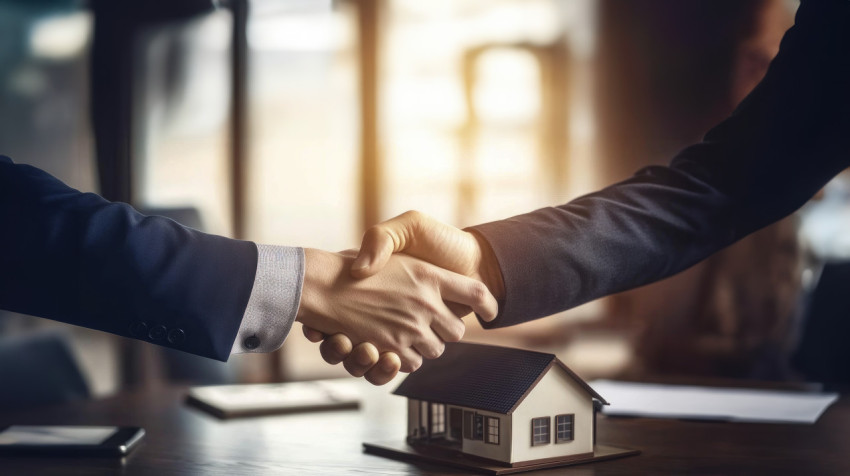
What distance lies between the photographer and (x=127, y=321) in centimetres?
101

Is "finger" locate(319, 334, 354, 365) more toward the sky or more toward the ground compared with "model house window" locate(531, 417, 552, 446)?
more toward the sky

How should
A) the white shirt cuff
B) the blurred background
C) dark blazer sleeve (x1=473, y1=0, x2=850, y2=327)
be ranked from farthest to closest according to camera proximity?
1. the blurred background
2. dark blazer sleeve (x1=473, y1=0, x2=850, y2=327)
3. the white shirt cuff

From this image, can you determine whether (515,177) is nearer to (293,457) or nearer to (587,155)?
(587,155)

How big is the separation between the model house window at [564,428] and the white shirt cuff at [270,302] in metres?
0.38

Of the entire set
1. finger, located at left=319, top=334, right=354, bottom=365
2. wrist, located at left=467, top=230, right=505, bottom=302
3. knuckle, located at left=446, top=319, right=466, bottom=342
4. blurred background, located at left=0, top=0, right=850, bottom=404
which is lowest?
finger, located at left=319, top=334, right=354, bottom=365

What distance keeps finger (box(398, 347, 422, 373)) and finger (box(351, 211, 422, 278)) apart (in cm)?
11

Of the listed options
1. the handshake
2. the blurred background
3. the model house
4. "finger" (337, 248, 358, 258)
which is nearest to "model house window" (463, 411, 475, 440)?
the model house

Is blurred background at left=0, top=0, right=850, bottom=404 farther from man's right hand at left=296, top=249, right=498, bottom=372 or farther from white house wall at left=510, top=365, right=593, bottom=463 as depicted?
white house wall at left=510, top=365, right=593, bottom=463

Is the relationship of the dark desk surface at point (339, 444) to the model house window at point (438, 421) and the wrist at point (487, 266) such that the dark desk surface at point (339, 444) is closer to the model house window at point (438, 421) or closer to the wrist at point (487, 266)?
the model house window at point (438, 421)

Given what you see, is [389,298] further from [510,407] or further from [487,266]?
[510,407]

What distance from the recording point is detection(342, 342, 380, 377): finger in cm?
112

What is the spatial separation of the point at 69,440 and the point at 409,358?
423 mm

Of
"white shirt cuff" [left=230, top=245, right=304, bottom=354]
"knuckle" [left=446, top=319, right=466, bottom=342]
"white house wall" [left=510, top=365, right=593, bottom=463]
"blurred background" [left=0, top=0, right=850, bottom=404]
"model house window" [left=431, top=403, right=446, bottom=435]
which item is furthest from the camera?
"blurred background" [left=0, top=0, right=850, bottom=404]

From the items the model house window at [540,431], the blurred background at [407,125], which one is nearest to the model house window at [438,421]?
the model house window at [540,431]
